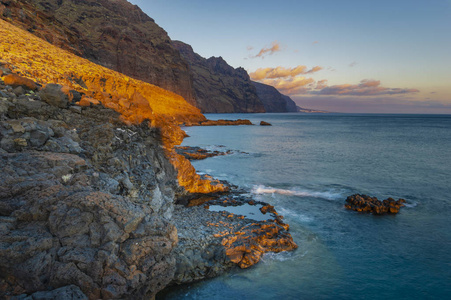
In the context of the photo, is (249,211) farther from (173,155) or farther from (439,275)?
(439,275)

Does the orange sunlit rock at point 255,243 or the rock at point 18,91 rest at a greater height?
the rock at point 18,91

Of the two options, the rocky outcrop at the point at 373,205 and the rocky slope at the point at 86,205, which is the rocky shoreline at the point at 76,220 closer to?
the rocky slope at the point at 86,205

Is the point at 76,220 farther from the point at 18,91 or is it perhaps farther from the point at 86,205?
the point at 18,91

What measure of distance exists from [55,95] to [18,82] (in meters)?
1.30

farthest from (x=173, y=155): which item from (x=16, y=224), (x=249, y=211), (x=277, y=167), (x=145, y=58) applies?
(x=145, y=58)

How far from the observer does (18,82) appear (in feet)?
32.5

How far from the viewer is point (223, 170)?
102 feet

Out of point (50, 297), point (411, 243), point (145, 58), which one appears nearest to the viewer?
point (50, 297)

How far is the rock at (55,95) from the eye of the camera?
10242 millimetres

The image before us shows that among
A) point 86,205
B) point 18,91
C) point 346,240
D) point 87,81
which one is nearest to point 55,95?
point 18,91

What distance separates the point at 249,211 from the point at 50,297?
1352 centimetres

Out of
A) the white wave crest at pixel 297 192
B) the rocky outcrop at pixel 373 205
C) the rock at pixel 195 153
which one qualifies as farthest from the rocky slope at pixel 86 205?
the rock at pixel 195 153

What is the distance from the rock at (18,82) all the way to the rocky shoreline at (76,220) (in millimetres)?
41

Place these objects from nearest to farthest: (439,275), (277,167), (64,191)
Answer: (64,191) → (439,275) → (277,167)
